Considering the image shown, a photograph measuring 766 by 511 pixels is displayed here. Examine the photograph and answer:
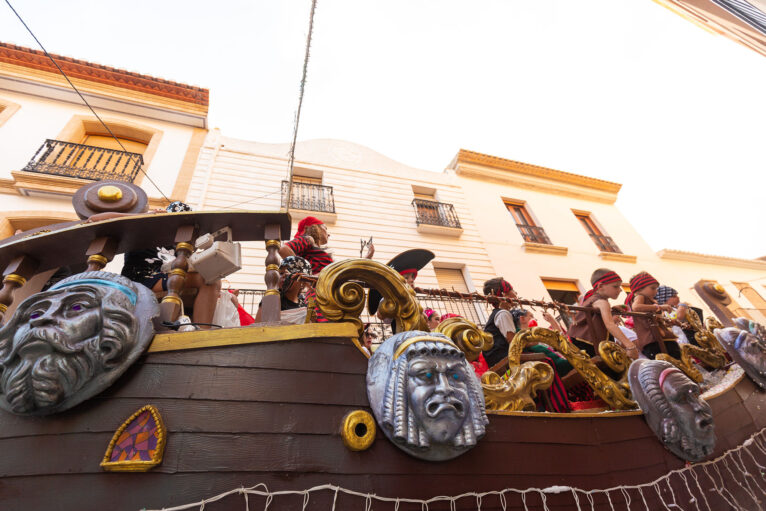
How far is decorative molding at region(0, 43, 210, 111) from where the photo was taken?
643cm

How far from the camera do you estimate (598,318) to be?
8.75 feet

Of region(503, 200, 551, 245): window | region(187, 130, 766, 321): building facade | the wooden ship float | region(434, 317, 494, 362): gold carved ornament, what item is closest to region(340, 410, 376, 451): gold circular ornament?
the wooden ship float

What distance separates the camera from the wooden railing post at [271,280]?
1.33 metres

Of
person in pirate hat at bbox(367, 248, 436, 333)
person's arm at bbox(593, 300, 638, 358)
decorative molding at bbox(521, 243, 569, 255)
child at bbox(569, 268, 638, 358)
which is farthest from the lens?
decorative molding at bbox(521, 243, 569, 255)

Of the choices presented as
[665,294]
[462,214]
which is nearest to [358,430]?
[665,294]

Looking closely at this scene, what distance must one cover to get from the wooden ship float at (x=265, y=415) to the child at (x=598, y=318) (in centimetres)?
95

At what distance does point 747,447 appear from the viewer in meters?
2.04

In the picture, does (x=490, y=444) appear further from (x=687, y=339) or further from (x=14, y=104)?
(x=14, y=104)

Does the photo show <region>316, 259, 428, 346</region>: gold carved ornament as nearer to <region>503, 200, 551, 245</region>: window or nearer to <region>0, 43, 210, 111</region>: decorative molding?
<region>0, 43, 210, 111</region>: decorative molding

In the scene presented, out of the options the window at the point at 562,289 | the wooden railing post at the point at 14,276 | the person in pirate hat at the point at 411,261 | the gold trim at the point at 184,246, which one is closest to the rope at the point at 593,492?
the gold trim at the point at 184,246

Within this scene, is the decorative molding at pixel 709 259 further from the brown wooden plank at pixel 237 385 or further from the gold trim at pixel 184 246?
the gold trim at pixel 184 246

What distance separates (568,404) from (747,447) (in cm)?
134

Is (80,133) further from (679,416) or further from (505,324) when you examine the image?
(679,416)

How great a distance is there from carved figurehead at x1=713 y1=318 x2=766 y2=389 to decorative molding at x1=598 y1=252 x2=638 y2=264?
7.26 meters
